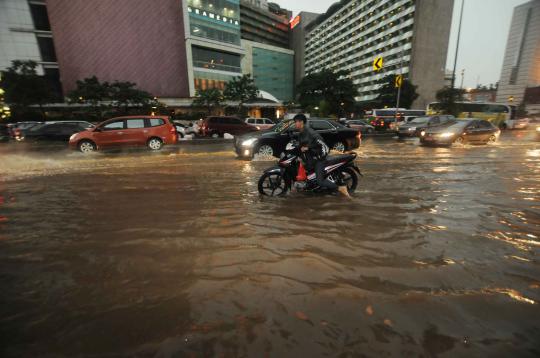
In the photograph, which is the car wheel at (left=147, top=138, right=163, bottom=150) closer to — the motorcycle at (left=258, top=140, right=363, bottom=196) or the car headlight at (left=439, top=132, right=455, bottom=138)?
the motorcycle at (left=258, top=140, right=363, bottom=196)

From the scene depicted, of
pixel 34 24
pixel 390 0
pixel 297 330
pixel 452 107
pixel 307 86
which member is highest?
pixel 390 0

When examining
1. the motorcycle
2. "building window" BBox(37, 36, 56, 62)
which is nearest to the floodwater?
the motorcycle

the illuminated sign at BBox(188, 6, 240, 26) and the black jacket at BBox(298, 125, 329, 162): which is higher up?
the illuminated sign at BBox(188, 6, 240, 26)

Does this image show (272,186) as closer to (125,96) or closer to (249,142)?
(249,142)

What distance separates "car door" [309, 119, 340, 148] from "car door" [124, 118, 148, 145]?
8254 millimetres

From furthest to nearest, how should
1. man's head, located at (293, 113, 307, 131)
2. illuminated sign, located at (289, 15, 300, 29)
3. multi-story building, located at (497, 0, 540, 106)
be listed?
multi-story building, located at (497, 0, 540, 106), illuminated sign, located at (289, 15, 300, 29), man's head, located at (293, 113, 307, 131)

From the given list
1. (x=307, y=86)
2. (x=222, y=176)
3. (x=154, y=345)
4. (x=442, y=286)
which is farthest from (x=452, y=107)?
A: (x=154, y=345)

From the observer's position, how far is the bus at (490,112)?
29359 mm

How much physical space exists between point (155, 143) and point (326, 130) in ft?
27.6

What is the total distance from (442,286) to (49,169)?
10803 mm

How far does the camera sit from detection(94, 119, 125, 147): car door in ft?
40.8

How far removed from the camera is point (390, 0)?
2864 inches

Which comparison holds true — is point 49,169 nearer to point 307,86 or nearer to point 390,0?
point 307,86

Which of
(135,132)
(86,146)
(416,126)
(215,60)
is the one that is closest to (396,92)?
(215,60)
